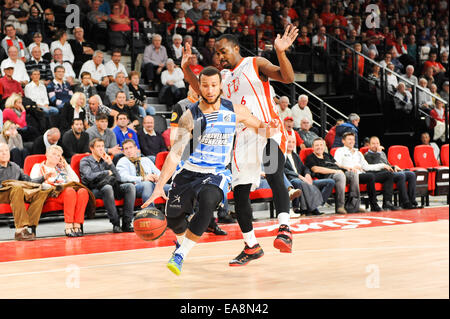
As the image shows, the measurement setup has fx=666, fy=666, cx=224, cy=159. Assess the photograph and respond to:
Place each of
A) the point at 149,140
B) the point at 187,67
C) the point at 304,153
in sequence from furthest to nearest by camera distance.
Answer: the point at 304,153 < the point at 149,140 < the point at 187,67

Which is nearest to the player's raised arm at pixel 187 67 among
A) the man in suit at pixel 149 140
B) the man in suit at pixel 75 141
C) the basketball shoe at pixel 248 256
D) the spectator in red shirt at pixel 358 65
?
the basketball shoe at pixel 248 256

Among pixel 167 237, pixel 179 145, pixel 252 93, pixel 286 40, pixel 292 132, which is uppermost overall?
pixel 286 40

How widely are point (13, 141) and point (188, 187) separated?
4803mm

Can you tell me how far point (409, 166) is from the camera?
1146 cm

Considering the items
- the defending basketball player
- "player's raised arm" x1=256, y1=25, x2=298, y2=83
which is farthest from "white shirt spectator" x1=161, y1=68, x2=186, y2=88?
the defending basketball player

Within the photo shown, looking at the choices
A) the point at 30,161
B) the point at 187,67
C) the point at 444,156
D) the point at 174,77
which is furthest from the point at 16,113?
the point at 444,156

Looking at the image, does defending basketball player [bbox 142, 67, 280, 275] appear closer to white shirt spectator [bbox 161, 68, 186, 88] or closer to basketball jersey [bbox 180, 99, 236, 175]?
basketball jersey [bbox 180, 99, 236, 175]

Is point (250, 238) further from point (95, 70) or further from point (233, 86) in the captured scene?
point (95, 70)

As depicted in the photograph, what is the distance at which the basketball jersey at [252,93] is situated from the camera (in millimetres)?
5453

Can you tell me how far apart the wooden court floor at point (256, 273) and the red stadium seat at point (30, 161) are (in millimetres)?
2448

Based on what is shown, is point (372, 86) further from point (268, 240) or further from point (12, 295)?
point (12, 295)
